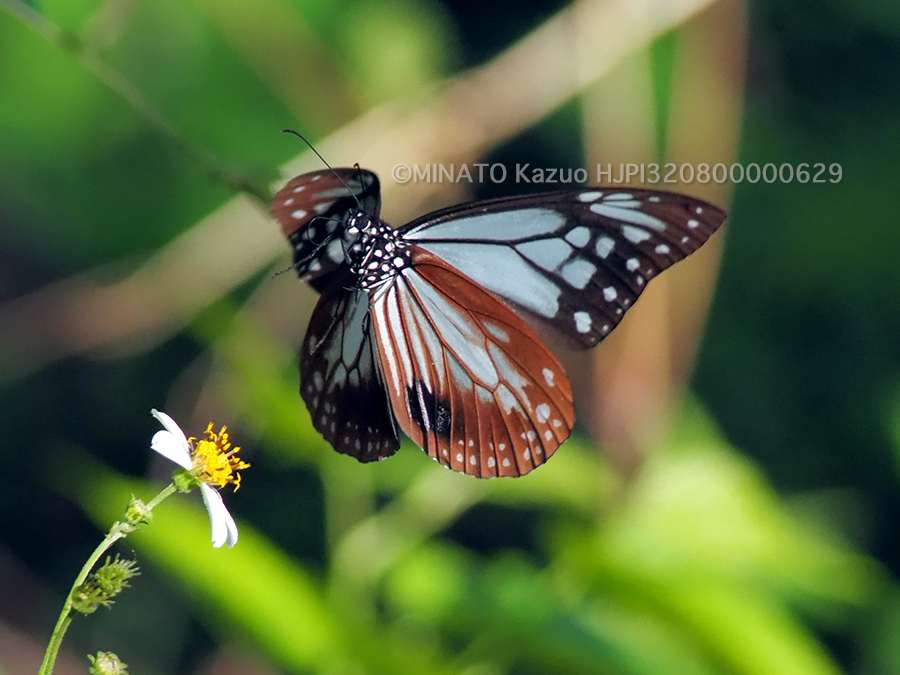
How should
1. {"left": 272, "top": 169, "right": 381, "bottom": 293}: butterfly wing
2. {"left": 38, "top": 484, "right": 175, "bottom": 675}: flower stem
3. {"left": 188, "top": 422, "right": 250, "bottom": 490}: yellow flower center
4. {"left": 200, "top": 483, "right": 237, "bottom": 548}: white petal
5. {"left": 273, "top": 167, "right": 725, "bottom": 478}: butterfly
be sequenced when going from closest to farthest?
1. {"left": 38, "top": 484, "right": 175, "bottom": 675}: flower stem
2. {"left": 200, "top": 483, "right": 237, "bottom": 548}: white petal
3. {"left": 188, "top": 422, "right": 250, "bottom": 490}: yellow flower center
4. {"left": 272, "top": 169, "right": 381, "bottom": 293}: butterfly wing
5. {"left": 273, "top": 167, "right": 725, "bottom": 478}: butterfly

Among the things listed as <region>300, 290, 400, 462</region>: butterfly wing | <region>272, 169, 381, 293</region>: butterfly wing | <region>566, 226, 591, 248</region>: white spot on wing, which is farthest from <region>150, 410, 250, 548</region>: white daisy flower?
<region>566, 226, 591, 248</region>: white spot on wing

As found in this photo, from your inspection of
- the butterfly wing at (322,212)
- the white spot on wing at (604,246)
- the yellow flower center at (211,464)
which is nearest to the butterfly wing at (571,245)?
the white spot on wing at (604,246)

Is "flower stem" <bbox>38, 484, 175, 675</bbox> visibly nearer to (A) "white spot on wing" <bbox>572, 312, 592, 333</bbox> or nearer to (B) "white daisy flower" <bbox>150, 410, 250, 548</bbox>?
(B) "white daisy flower" <bbox>150, 410, 250, 548</bbox>

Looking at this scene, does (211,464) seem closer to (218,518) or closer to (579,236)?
(218,518)

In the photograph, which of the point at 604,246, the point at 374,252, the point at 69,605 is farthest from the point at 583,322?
the point at 69,605

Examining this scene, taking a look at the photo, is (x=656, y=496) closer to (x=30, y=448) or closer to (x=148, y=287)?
(x=148, y=287)

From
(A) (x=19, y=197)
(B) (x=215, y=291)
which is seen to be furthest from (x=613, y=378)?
(A) (x=19, y=197)

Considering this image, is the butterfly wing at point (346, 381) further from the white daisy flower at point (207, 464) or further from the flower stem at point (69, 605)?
the flower stem at point (69, 605)

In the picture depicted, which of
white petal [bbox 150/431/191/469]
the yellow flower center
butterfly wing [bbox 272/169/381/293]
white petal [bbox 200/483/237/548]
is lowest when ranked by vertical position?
white petal [bbox 200/483/237/548]
